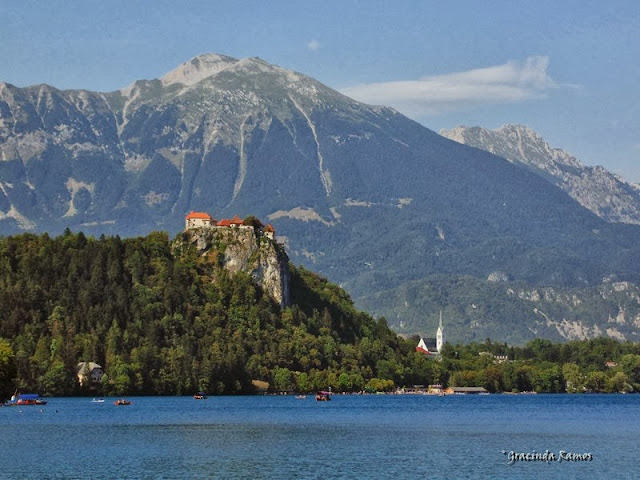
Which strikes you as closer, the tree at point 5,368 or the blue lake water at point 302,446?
the blue lake water at point 302,446

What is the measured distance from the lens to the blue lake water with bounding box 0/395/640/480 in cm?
11675

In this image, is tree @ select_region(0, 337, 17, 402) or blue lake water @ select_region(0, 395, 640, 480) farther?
tree @ select_region(0, 337, 17, 402)

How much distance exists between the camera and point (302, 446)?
463 feet

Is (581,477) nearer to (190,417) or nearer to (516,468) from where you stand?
(516,468)

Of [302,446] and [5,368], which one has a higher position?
[5,368]

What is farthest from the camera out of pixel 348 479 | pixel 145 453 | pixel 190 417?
pixel 190 417

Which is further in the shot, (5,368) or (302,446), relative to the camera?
(5,368)

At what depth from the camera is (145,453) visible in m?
132

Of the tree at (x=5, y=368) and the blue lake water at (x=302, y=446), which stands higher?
the tree at (x=5, y=368)

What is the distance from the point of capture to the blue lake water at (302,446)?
116750 mm

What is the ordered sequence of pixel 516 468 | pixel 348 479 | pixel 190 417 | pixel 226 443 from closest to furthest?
pixel 348 479 → pixel 516 468 → pixel 226 443 → pixel 190 417

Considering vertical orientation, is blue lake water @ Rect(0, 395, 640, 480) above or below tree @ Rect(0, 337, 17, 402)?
below

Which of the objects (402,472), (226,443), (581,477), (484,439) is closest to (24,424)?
(226,443)

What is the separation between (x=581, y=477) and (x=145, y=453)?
41.1m
